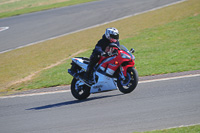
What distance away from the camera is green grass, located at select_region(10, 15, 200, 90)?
38.4ft

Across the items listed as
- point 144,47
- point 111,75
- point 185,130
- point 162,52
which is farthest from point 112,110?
point 144,47

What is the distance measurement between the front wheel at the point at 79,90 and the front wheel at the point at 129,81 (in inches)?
38.9

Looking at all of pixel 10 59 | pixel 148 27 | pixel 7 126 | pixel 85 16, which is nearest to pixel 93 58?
pixel 7 126

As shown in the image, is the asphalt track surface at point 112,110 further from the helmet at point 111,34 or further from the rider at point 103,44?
the helmet at point 111,34

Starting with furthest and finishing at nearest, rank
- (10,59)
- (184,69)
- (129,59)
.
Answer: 1. (10,59)
2. (184,69)
3. (129,59)

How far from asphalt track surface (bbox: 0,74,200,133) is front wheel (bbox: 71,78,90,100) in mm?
212

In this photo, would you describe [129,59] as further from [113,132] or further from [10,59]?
[10,59]

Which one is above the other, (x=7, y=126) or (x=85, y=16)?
(x=85, y=16)

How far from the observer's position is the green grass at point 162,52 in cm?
1170

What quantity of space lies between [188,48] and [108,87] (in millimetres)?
6539

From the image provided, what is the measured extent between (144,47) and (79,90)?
723cm

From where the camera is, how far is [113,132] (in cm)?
629

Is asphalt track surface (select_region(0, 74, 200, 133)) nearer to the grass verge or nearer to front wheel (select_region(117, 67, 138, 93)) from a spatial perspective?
front wheel (select_region(117, 67, 138, 93))

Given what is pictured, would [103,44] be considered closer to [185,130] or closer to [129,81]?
[129,81]
